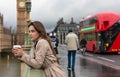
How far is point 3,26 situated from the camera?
48250 millimetres

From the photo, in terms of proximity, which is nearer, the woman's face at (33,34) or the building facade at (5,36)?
the woman's face at (33,34)

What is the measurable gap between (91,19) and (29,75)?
33.2 m

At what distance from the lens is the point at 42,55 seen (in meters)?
5.88

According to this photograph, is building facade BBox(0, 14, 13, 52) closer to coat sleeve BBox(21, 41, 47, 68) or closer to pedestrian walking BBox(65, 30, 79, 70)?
pedestrian walking BBox(65, 30, 79, 70)

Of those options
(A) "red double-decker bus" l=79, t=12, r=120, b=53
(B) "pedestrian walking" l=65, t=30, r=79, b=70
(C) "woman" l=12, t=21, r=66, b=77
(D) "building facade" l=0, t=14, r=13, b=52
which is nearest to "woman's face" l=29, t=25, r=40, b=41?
(C) "woman" l=12, t=21, r=66, b=77

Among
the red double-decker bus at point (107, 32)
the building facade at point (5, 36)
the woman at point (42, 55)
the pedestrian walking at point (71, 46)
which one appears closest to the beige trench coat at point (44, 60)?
the woman at point (42, 55)

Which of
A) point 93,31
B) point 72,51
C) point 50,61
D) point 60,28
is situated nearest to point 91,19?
point 93,31

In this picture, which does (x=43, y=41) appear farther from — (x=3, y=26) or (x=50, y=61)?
(x=3, y=26)

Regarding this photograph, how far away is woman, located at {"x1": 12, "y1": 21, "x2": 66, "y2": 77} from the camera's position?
19.2 ft

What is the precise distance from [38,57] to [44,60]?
11cm

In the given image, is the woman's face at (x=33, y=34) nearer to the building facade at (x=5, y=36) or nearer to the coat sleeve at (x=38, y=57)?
the coat sleeve at (x=38, y=57)

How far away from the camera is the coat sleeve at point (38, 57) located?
585cm

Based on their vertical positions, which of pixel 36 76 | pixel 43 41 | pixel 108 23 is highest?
pixel 108 23

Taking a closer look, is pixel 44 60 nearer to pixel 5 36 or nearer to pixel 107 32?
pixel 107 32
